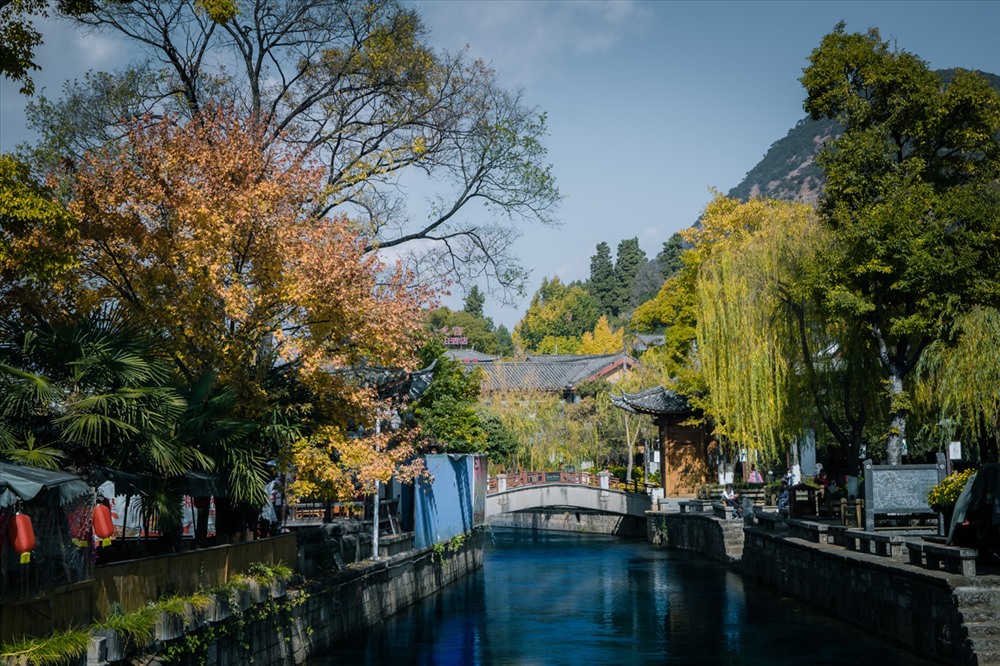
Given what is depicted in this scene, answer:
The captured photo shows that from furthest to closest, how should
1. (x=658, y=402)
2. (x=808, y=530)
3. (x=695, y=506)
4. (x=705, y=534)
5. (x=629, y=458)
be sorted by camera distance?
(x=629, y=458)
(x=658, y=402)
(x=695, y=506)
(x=705, y=534)
(x=808, y=530)

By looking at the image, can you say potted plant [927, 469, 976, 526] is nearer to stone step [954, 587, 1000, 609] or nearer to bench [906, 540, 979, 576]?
bench [906, 540, 979, 576]

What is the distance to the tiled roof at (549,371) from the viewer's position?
259ft

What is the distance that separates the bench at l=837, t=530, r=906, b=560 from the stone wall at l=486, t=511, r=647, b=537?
28.9 metres

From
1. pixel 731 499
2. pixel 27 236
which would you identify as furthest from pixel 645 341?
pixel 27 236

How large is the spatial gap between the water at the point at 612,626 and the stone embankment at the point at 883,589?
1.43ft

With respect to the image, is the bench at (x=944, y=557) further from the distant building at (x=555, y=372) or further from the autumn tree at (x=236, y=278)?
the distant building at (x=555, y=372)

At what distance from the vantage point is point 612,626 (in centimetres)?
2536

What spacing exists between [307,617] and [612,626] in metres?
8.88

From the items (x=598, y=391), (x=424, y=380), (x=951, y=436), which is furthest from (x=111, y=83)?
(x=598, y=391)

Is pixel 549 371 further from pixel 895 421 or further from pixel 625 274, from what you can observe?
pixel 895 421

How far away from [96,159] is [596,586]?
21.3 m

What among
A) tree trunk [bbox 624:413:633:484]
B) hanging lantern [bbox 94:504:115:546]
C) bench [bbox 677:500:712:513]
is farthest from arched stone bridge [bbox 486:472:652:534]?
hanging lantern [bbox 94:504:115:546]

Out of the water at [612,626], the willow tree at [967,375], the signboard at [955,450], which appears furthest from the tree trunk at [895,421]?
the signboard at [955,450]

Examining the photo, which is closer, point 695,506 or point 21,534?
point 21,534
